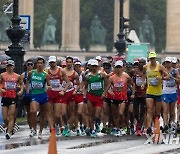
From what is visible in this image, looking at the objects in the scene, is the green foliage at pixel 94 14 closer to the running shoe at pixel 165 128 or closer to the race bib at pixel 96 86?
the running shoe at pixel 165 128

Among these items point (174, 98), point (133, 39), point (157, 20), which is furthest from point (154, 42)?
point (174, 98)

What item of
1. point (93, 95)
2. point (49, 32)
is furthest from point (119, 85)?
point (49, 32)

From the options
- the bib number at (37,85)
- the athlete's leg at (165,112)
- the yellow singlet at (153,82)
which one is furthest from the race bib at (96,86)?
the athlete's leg at (165,112)

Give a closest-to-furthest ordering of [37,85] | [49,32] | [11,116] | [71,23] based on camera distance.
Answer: [37,85] → [11,116] → [71,23] → [49,32]

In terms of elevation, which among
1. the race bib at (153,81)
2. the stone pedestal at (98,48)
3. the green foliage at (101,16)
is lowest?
the stone pedestal at (98,48)

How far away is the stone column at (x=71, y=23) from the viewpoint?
85.9m

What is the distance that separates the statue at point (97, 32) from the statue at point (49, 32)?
4.35 metres

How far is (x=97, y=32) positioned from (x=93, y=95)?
69564 millimetres

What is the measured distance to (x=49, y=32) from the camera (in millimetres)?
89938

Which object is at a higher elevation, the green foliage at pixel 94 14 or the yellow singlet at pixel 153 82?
the green foliage at pixel 94 14

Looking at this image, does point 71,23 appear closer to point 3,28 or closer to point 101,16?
point 3,28

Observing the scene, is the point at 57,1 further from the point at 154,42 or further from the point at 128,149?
the point at 128,149

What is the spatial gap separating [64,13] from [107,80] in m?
64.1

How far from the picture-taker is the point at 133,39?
52.7 m
